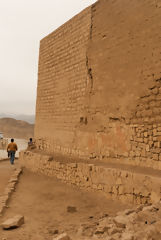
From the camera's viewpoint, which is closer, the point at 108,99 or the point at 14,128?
the point at 108,99

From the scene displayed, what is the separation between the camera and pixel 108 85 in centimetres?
702

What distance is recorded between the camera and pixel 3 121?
57375 millimetres

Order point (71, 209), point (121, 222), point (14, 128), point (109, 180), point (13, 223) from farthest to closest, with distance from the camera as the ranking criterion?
point (14, 128), point (109, 180), point (71, 209), point (13, 223), point (121, 222)

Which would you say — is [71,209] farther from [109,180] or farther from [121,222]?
[121,222]

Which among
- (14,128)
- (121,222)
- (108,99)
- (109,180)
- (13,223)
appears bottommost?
(13,223)

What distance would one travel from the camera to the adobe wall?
5.82 m

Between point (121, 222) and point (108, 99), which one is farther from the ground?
point (108, 99)

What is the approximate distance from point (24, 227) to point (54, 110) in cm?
592

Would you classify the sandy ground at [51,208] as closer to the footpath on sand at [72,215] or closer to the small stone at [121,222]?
the footpath on sand at [72,215]

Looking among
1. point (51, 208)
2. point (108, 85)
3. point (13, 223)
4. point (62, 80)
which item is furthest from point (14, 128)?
point (13, 223)

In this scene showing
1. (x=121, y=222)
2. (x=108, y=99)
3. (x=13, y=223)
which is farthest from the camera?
(x=108, y=99)

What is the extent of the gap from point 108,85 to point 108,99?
42 cm

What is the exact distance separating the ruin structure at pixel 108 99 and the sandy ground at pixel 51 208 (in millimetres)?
342

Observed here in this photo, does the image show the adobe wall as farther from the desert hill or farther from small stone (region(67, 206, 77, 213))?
the desert hill
